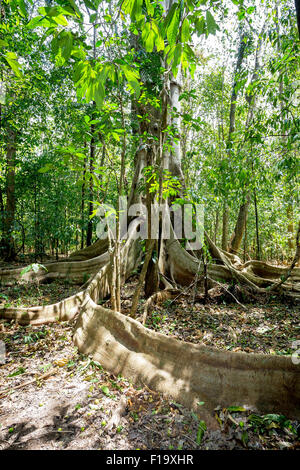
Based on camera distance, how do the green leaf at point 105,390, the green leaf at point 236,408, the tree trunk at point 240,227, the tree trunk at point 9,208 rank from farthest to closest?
the tree trunk at point 240,227
the tree trunk at point 9,208
the green leaf at point 105,390
the green leaf at point 236,408

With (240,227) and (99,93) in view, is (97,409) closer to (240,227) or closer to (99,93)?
(99,93)

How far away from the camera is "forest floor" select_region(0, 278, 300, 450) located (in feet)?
4.44

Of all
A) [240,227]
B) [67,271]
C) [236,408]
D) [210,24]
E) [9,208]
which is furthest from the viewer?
[240,227]

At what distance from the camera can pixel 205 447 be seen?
4.34ft

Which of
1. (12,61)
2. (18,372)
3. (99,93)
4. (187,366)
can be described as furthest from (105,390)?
(12,61)

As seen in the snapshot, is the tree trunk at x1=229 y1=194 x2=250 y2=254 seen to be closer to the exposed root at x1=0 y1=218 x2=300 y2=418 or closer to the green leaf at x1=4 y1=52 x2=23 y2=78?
the exposed root at x1=0 y1=218 x2=300 y2=418

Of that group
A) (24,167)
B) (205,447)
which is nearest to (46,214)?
(24,167)

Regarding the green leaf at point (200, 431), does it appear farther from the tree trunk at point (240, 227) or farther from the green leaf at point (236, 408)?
the tree trunk at point (240, 227)

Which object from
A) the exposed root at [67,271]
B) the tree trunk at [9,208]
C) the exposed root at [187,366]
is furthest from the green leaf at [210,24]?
the tree trunk at [9,208]

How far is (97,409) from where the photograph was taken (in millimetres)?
1588

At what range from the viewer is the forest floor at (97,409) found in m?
1.35

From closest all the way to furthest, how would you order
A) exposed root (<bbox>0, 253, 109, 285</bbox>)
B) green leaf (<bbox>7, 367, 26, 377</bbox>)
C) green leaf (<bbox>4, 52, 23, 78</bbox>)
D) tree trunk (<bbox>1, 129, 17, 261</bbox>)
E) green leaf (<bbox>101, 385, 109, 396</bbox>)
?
1. green leaf (<bbox>4, 52, 23, 78</bbox>)
2. green leaf (<bbox>101, 385, 109, 396</bbox>)
3. green leaf (<bbox>7, 367, 26, 377</bbox>)
4. exposed root (<bbox>0, 253, 109, 285</bbox>)
5. tree trunk (<bbox>1, 129, 17, 261</bbox>)

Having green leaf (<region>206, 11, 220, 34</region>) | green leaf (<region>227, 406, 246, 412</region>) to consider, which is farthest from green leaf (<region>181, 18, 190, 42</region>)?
green leaf (<region>227, 406, 246, 412</region>)
